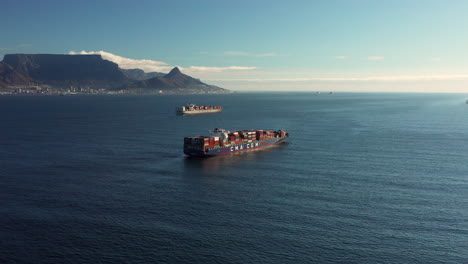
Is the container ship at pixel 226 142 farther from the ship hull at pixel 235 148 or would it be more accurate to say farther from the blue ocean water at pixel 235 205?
the blue ocean water at pixel 235 205

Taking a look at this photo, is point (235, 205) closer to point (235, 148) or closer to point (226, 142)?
point (226, 142)

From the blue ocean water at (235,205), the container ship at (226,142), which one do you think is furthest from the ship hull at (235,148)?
the blue ocean water at (235,205)

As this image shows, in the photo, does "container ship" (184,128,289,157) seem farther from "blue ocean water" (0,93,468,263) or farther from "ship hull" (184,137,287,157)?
"blue ocean water" (0,93,468,263)

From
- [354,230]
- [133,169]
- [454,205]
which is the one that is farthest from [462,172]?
[133,169]

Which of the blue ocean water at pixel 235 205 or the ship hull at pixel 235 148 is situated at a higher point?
the ship hull at pixel 235 148

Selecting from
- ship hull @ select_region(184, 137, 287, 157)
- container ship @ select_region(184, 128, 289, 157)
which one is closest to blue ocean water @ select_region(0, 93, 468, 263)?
ship hull @ select_region(184, 137, 287, 157)

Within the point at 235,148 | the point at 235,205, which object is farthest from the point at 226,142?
the point at 235,205

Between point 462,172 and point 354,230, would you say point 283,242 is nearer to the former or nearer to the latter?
point 354,230
